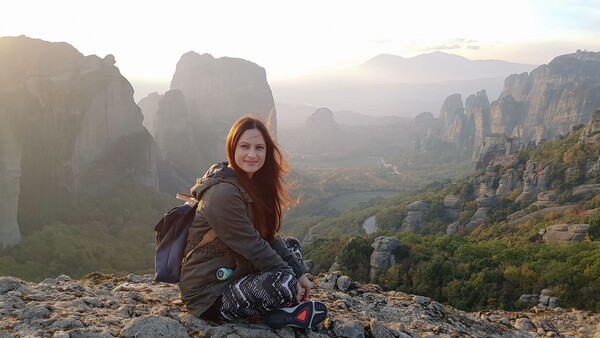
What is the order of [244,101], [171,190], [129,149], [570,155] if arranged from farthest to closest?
[244,101], [171,190], [129,149], [570,155]

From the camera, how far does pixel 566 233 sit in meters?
21.2

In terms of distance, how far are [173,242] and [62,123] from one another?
42.5 meters

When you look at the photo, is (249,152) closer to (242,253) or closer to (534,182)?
(242,253)

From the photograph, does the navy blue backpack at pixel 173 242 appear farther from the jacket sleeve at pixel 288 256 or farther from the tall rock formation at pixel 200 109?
the tall rock formation at pixel 200 109

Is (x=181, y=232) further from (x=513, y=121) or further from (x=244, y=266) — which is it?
(x=513, y=121)

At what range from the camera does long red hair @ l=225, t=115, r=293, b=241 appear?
3.89m

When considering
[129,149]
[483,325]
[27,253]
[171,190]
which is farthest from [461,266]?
[171,190]

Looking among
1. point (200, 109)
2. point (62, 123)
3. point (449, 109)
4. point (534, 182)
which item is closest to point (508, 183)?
point (534, 182)

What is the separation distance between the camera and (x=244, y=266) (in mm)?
3828

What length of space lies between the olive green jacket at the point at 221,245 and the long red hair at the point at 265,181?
0.29ft

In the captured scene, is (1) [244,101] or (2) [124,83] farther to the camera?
(1) [244,101]

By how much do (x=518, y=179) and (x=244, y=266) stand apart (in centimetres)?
4222

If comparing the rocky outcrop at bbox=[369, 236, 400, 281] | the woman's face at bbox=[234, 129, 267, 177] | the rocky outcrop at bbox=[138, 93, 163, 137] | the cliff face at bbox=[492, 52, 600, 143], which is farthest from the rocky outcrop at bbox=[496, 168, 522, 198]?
the rocky outcrop at bbox=[138, 93, 163, 137]

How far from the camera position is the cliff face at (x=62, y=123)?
3734cm
